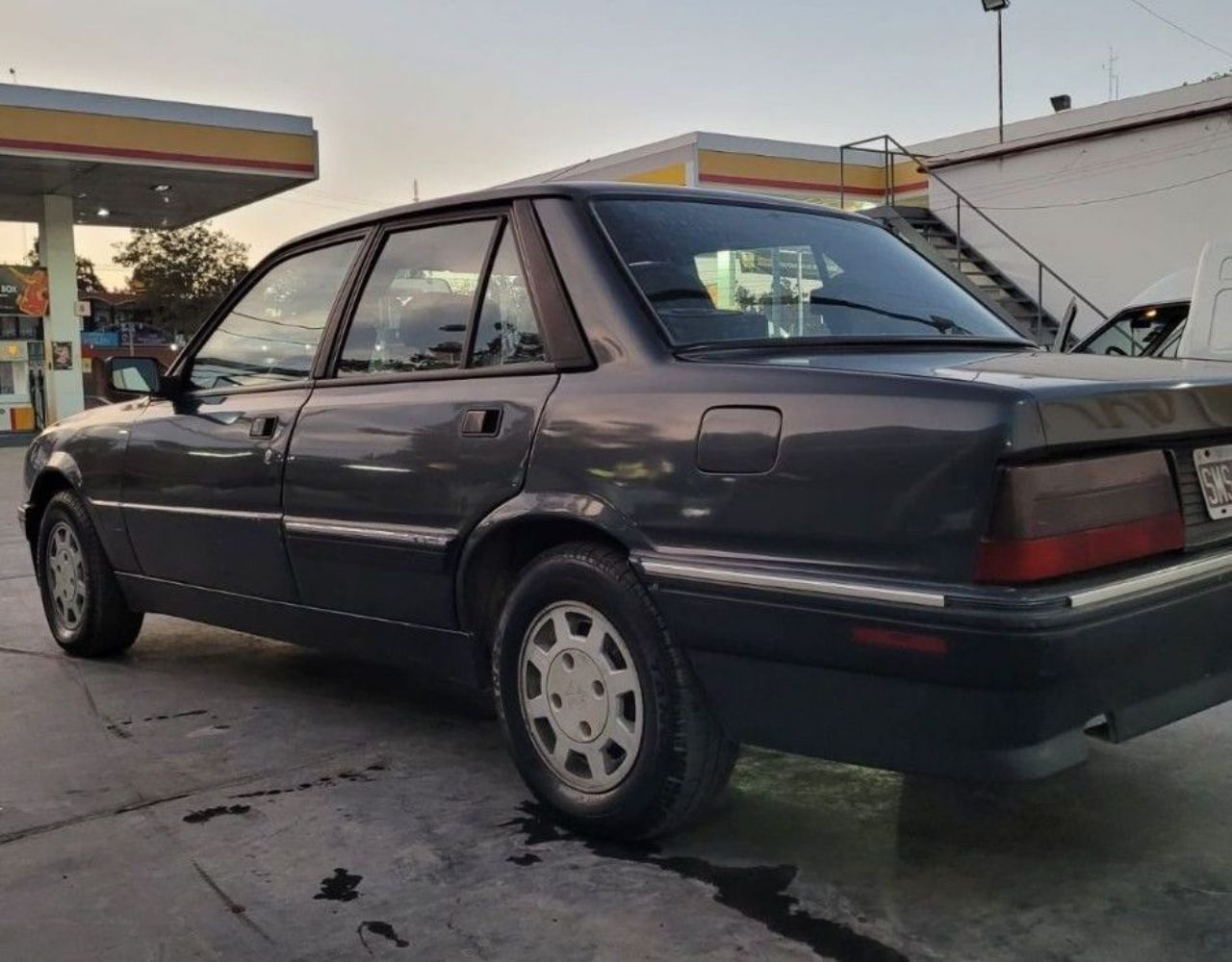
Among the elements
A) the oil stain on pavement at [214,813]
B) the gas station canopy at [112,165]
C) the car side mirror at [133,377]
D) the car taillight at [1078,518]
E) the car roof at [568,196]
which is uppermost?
the gas station canopy at [112,165]

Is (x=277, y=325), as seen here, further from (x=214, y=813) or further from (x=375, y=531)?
(x=214, y=813)

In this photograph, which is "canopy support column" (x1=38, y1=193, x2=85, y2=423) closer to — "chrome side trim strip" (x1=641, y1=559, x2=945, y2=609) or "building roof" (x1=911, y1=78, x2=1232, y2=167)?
"building roof" (x1=911, y1=78, x2=1232, y2=167)

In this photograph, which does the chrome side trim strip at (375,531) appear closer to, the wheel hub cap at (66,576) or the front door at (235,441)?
the front door at (235,441)

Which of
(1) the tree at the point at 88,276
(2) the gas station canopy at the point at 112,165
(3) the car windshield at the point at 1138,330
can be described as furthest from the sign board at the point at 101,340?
(3) the car windshield at the point at 1138,330

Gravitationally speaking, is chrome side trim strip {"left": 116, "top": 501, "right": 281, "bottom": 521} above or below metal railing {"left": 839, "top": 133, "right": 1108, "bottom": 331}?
below

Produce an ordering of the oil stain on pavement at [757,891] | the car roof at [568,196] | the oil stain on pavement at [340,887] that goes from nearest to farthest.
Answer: the oil stain on pavement at [757,891] < the oil stain on pavement at [340,887] < the car roof at [568,196]

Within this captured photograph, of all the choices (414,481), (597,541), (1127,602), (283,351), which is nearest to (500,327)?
(414,481)

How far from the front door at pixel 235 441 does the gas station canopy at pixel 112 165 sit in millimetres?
17803

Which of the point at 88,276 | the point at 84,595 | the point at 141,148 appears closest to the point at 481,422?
the point at 84,595

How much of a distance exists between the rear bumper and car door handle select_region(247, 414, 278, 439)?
1.71m

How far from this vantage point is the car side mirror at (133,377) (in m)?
4.79

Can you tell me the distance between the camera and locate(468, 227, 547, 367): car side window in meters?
3.36

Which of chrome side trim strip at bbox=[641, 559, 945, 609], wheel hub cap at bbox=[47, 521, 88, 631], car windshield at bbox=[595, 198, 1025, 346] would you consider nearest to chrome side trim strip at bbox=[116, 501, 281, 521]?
wheel hub cap at bbox=[47, 521, 88, 631]

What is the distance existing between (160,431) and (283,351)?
0.70 meters
